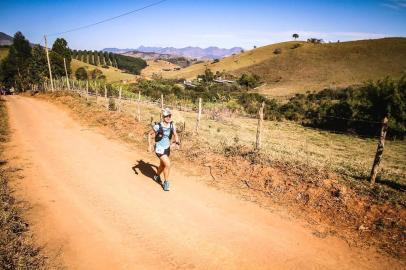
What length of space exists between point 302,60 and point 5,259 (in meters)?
91.8

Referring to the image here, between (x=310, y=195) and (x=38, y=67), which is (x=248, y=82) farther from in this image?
(x=310, y=195)

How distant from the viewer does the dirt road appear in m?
5.02

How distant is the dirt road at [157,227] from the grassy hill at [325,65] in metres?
53.9

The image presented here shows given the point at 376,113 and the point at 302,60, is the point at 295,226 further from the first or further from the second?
the point at 302,60

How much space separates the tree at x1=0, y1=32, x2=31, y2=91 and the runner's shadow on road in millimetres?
67254

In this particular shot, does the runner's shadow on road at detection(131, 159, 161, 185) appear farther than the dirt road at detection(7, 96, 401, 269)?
Yes

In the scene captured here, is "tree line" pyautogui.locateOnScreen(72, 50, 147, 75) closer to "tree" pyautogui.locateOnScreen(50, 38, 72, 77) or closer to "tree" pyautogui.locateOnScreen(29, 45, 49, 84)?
"tree" pyautogui.locateOnScreen(50, 38, 72, 77)

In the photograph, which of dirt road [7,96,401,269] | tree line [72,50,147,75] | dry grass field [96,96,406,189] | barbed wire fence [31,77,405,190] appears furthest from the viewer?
tree line [72,50,147,75]

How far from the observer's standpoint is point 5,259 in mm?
4535

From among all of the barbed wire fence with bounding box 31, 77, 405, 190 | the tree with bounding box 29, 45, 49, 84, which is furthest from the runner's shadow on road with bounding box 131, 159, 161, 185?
the tree with bounding box 29, 45, 49, 84

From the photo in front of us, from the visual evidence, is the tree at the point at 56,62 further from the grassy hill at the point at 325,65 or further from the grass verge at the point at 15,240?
the grass verge at the point at 15,240

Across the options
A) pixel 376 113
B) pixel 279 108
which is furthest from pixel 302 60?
pixel 376 113

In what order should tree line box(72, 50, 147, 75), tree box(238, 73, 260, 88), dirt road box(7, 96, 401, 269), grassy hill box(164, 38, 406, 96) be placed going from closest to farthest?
dirt road box(7, 96, 401, 269), grassy hill box(164, 38, 406, 96), tree box(238, 73, 260, 88), tree line box(72, 50, 147, 75)

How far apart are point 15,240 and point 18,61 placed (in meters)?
75.0
